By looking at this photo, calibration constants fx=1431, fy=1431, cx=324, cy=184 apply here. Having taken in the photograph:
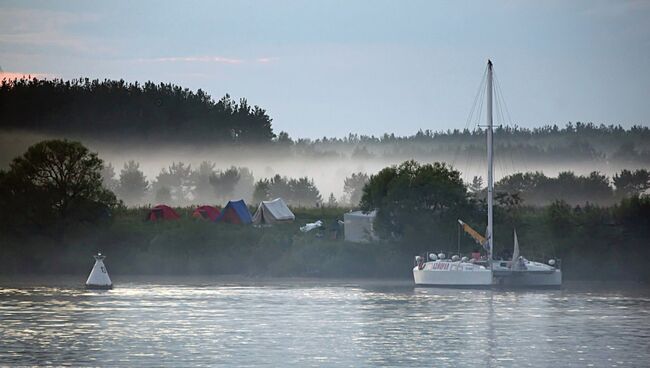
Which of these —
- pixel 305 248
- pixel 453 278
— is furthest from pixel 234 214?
pixel 453 278

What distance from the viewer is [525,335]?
62.7 m

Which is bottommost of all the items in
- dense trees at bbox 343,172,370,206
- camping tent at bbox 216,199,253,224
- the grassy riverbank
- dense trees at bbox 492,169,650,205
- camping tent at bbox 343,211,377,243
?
the grassy riverbank

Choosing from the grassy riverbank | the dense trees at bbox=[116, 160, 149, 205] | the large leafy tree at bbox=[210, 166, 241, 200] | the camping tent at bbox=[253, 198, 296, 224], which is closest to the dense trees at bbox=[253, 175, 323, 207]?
the large leafy tree at bbox=[210, 166, 241, 200]

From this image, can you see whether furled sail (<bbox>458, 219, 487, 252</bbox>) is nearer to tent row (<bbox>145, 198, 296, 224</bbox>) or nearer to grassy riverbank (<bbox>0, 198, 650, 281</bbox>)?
grassy riverbank (<bbox>0, 198, 650, 281</bbox>)

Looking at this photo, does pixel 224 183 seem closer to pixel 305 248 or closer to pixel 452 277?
pixel 305 248

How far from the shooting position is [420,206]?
11100 cm

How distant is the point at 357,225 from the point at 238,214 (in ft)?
38.1

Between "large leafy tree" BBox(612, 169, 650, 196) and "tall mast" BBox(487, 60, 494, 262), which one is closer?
"tall mast" BBox(487, 60, 494, 262)

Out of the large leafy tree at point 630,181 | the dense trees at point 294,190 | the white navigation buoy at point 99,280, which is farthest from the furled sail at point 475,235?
the dense trees at point 294,190

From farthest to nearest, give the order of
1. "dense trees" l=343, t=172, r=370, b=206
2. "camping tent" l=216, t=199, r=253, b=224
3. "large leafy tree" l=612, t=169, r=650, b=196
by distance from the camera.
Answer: "dense trees" l=343, t=172, r=370, b=206 → "large leafy tree" l=612, t=169, r=650, b=196 → "camping tent" l=216, t=199, r=253, b=224

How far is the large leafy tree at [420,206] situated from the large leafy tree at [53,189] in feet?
73.5

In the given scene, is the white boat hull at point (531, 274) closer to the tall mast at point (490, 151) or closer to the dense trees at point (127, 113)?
the tall mast at point (490, 151)

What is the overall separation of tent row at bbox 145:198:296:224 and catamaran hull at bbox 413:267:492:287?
28.2 m

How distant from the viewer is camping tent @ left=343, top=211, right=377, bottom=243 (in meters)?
116
